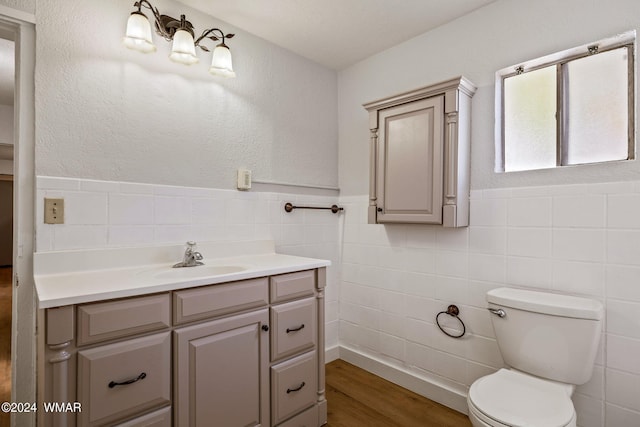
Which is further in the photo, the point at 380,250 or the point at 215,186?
the point at 380,250

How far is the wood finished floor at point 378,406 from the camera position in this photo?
184 cm

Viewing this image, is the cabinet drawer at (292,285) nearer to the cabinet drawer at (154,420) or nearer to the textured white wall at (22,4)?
the cabinet drawer at (154,420)

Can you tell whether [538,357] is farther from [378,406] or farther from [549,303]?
[378,406]

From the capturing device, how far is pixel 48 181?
1451 millimetres

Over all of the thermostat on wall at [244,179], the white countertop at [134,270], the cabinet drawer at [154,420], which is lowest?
the cabinet drawer at [154,420]

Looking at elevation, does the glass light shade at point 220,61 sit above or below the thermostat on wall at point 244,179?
above

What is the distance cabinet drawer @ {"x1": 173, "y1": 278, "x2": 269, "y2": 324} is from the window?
1506 millimetres

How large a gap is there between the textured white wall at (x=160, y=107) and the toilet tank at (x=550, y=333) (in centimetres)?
159

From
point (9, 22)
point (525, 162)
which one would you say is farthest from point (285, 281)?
point (9, 22)

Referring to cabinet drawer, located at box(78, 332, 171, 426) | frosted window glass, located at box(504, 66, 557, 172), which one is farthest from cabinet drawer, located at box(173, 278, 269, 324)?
frosted window glass, located at box(504, 66, 557, 172)

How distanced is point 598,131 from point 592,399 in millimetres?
1276

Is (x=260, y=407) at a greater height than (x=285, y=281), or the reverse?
(x=285, y=281)

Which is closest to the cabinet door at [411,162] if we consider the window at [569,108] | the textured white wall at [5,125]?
the window at [569,108]

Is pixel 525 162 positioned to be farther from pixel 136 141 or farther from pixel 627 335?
pixel 136 141
